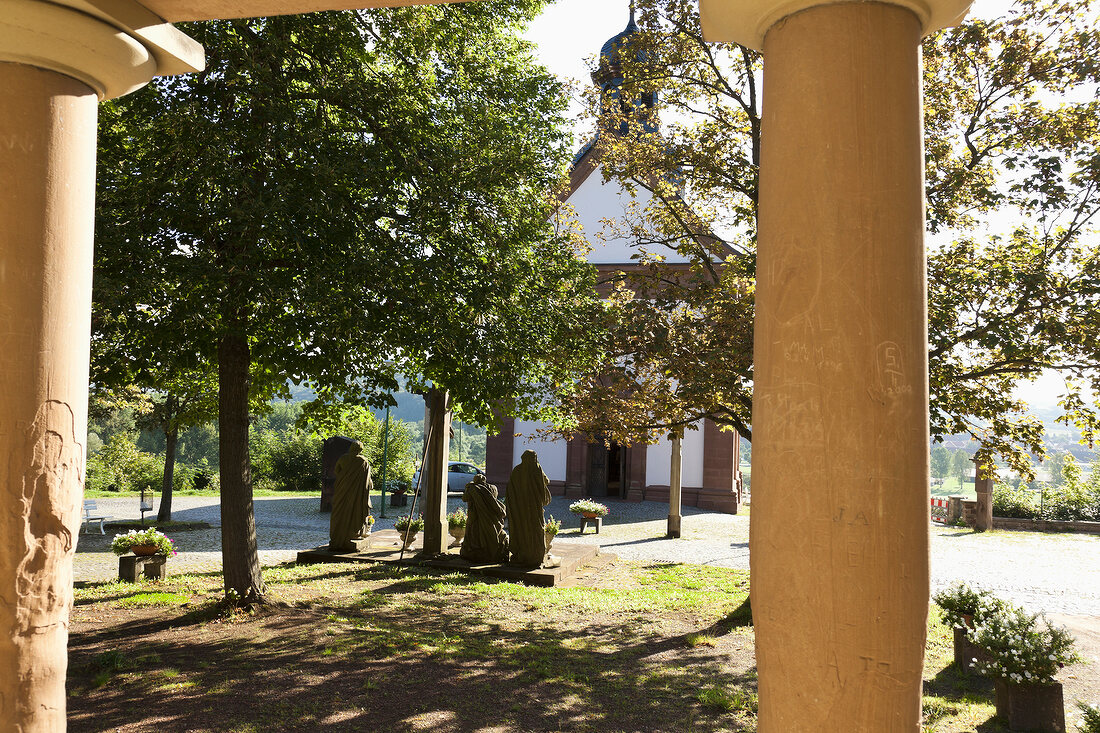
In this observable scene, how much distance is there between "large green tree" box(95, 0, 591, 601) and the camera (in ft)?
23.3

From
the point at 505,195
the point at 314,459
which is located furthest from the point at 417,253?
the point at 314,459

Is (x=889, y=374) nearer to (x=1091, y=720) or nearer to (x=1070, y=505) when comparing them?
(x=1091, y=720)

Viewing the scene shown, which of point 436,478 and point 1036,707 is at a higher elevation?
point 436,478

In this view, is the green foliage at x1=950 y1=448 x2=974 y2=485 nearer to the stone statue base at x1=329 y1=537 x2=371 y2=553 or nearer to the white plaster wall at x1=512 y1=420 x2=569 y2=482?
the white plaster wall at x1=512 y1=420 x2=569 y2=482

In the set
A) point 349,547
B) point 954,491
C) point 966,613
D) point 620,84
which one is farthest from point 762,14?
point 954,491

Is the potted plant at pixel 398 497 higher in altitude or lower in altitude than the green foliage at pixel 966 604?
lower

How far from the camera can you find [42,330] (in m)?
2.59

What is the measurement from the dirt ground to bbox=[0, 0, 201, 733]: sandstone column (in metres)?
3.34

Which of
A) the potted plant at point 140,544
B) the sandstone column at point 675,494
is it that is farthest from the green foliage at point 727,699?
the sandstone column at point 675,494

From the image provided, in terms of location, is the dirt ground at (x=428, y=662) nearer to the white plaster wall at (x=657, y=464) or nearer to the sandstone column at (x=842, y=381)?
the sandstone column at (x=842, y=381)

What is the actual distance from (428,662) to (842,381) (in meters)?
6.50

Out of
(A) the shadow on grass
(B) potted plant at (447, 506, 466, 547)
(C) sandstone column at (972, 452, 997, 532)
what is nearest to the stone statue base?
(B) potted plant at (447, 506, 466, 547)

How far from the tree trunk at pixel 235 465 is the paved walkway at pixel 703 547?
4547 millimetres

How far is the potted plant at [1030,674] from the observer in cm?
583
